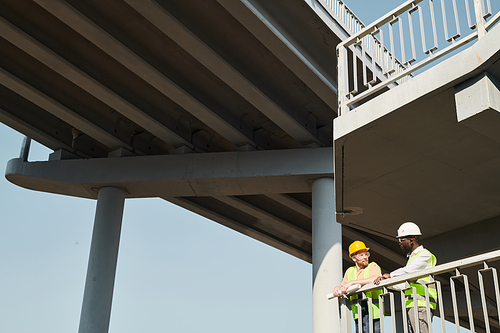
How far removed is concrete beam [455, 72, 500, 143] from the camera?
6.38 m

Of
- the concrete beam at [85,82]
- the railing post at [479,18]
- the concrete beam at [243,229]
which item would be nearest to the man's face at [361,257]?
→ the railing post at [479,18]

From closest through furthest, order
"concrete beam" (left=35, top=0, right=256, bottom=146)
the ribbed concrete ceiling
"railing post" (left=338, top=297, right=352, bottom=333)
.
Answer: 1. "railing post" (left=338, top=297, right=352, bottom=333)
2. "concrete beam" (left=35, top=0, right=256, bottom=146)
3. the ribbed concrete ceiling

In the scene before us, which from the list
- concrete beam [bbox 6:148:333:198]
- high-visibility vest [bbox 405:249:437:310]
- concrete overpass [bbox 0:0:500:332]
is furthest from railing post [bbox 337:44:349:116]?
concrete beam [bbox 6:148:333:198]

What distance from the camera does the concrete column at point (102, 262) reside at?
13344 mm

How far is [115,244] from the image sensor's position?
47.5ft

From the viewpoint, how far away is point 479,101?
6.39m

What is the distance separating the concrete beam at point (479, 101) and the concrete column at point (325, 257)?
6.53 m

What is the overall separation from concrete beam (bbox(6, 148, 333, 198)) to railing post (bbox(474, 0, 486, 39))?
7.08 metres

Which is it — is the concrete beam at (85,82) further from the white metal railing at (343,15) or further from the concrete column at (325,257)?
the white metal railing at (343,15)

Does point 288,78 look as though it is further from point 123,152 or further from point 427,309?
point 427,309

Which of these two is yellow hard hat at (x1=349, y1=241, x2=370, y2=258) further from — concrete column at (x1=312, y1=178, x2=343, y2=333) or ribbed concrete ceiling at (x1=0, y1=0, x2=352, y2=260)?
concrete column at (x1=312, y1=178, x2=343, y2=333)

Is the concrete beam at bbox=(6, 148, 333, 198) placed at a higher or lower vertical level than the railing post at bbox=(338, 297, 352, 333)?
higher

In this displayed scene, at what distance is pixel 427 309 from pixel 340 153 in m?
2.94

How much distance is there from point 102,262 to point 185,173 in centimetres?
305
